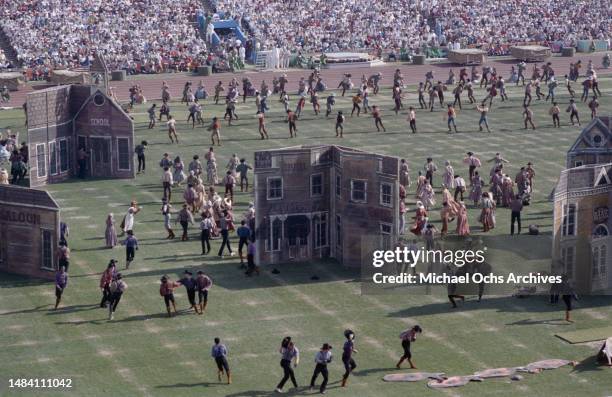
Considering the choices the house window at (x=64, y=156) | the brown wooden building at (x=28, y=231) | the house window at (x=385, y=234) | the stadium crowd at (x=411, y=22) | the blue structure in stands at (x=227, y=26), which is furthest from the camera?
the stadium crowd at (x=411, y=22)

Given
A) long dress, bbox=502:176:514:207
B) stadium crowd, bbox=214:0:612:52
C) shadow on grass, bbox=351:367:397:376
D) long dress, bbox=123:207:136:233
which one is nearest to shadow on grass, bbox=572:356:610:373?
shadow on grass, bbox=351:367:397:376

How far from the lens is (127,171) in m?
62.8

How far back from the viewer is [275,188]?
49.2 metres

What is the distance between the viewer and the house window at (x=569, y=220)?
A: 45.1 metres

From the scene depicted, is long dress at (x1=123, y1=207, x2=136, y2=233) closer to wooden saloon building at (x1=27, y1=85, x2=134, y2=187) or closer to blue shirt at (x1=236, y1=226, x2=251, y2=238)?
blue shirt at (x1=236, y1=226, x2=251, y2=238)

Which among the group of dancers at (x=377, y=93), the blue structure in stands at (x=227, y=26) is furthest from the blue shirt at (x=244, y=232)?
the blue structure in stands at (x=227, y=26)

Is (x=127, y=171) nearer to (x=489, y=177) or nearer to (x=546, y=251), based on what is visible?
(x=489, y=177)

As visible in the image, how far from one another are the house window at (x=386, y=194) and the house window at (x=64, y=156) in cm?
1930

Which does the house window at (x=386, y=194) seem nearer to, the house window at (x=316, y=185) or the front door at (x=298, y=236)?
the house window at (x=316, y=185)

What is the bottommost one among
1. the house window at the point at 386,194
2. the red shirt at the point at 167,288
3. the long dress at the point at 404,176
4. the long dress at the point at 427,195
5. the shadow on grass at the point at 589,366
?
the shadow on grass at the point at 589,366

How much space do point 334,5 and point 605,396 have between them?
249 feet

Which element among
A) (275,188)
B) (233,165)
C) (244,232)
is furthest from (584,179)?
(233,165)

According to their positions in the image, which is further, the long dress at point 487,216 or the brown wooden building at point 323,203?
the long dress at point 487,216

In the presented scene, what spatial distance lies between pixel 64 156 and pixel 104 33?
119ft
